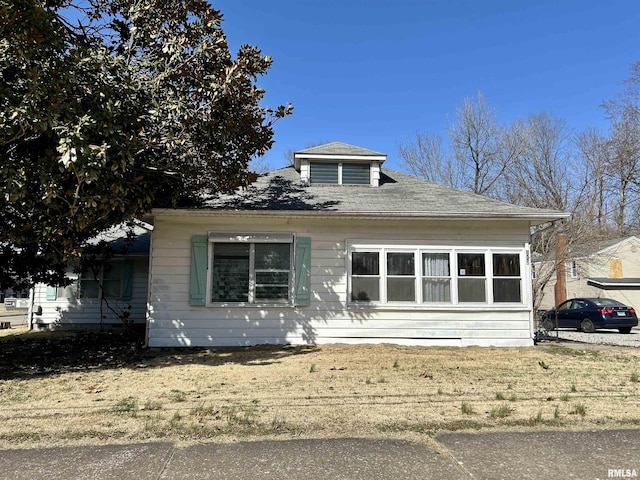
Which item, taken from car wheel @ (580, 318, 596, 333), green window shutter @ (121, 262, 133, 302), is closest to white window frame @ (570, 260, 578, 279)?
car wheel @ (580, 318, 596, 333)

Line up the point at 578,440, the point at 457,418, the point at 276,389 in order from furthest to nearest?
the point at 276,389, the point at 457,418, the point at 578,440

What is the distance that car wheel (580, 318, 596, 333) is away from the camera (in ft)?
57.4

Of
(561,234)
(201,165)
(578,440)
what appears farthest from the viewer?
(561,234)

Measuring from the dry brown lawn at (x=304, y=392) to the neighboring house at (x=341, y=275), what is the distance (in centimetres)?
54

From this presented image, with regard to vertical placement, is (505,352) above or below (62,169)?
below

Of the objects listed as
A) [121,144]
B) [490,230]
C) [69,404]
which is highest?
[121,144]

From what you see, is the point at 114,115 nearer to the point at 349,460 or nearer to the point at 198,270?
the point at 198,270

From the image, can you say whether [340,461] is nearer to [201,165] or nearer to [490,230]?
[201,165]

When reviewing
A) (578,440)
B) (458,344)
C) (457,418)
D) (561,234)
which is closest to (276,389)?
(457,418)

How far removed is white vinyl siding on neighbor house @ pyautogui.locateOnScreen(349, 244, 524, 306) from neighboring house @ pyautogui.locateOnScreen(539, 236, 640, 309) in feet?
54.1

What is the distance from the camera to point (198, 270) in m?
9.68

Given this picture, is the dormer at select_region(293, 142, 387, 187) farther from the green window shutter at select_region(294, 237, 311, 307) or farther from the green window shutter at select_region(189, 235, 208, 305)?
the green window shutter at select_region(189, 235, 208, 305)

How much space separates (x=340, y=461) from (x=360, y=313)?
20.7 ft

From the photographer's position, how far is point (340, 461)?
11.9ft
